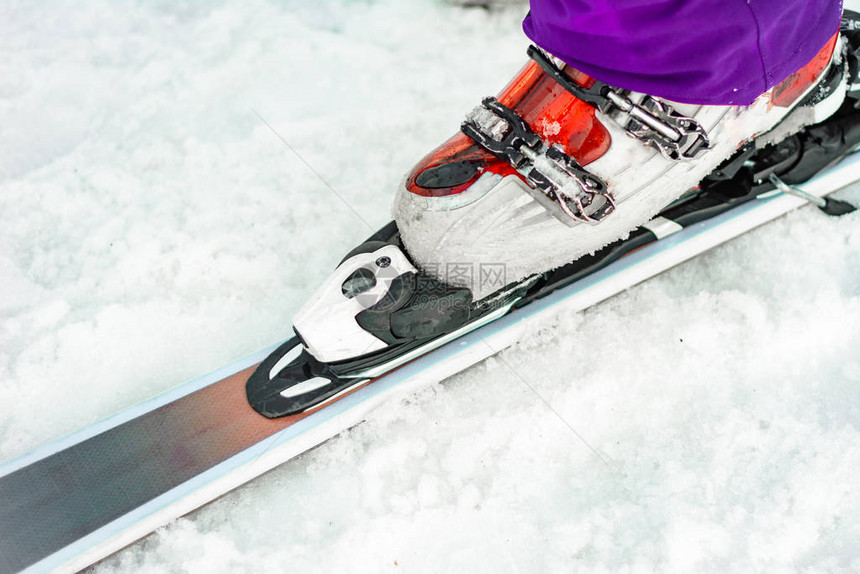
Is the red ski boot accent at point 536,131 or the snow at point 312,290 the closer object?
the red ski boot accent at point 536,131

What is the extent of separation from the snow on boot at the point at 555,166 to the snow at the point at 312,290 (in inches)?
12.2

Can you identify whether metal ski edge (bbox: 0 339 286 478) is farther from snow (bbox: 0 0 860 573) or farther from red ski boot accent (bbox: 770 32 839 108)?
red ski boot accent (bbox: 770 32 839 108)

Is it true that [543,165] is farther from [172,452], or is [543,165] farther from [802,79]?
[172,452]

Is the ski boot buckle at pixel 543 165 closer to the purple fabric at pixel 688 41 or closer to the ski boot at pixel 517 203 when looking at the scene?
the ski boot at pixel 517 203

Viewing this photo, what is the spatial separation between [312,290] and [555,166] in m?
0.64

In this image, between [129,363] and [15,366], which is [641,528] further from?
[15,366]

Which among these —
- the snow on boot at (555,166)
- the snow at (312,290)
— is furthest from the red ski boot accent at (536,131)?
the snow at (312,290)

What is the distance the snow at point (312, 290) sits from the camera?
3.17 ft

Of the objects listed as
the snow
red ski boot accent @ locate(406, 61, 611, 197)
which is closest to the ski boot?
red ski boot accent @ locate(406, 61, 611, 197)

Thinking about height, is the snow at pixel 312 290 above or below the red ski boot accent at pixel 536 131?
below

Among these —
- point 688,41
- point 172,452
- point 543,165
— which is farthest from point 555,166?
point 172,452

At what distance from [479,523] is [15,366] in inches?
38.3

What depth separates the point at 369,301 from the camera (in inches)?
35.8

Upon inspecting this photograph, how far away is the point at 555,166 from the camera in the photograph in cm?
77
